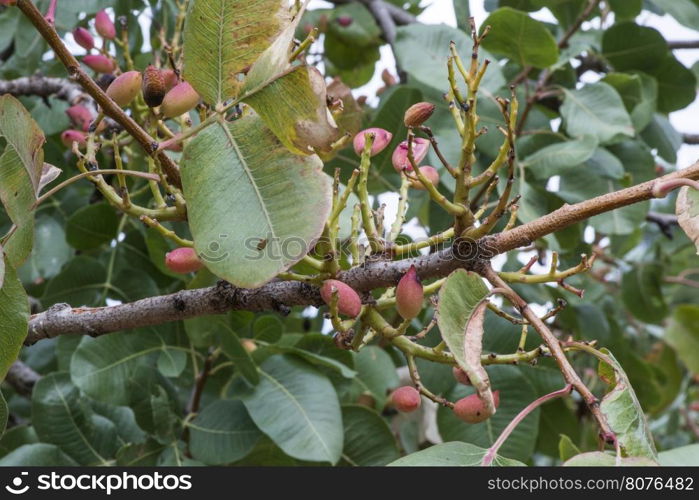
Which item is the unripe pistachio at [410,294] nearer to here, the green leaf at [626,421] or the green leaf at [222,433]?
the green leaf at [626,421]

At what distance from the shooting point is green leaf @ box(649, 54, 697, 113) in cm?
174

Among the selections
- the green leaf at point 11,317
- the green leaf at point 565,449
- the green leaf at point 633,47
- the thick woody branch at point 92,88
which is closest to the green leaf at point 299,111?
the thick woody branch at point 92,88

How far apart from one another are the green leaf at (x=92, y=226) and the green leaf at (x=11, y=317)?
67 centimetres

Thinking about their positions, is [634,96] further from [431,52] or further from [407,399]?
[407,399]

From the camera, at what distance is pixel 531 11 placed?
1.70 m

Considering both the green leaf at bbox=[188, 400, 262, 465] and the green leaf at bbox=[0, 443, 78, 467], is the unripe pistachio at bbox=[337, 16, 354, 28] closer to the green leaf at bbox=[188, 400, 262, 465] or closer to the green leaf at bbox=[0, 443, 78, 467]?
the green leaf at bbox=[188, 400, 262, 465]

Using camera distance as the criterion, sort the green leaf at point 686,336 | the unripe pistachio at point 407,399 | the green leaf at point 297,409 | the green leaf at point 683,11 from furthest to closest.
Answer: the green leaf at point 686,336, the green leaf at point 683,11, the green leaf at point 297,409, the unripe pistachio at point 407,399

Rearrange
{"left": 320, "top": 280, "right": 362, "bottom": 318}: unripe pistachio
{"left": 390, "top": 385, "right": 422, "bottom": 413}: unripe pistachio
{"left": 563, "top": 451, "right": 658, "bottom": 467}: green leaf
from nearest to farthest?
{"left": 563, "top": 451, "right": 658, "bottom": 467}: green leaf, {"left": 320, "top": 280, "right": 362, "bottom": 318}: unripe pistachio, {"left": 390, "top": 385, "right": 422, "bottom": 413}: unripe pistachio

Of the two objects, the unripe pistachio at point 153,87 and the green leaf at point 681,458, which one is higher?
the unripe pistachio at point 153,87

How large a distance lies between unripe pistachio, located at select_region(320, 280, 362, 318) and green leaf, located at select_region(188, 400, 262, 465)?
21.1 inches

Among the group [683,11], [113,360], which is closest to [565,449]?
[113,360]

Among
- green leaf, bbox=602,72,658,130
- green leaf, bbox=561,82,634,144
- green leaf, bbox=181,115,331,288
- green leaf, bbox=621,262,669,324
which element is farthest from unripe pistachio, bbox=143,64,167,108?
green leaf, bbox=621,262,669,324

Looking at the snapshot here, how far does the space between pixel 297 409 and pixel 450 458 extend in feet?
1.62

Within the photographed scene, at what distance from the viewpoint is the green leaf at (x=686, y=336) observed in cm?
200
